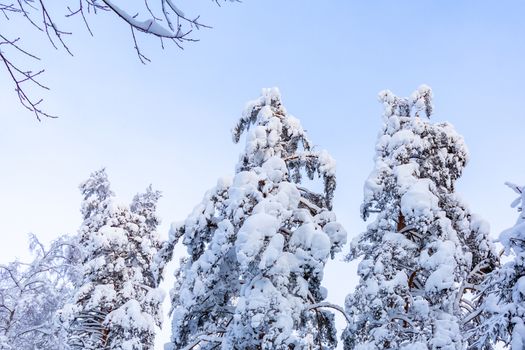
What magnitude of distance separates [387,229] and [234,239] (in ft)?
16.2

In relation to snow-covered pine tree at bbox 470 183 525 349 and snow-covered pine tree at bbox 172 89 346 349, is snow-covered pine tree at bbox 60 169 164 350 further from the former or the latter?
snow-covered pine tree at bbox 470 183 525 349

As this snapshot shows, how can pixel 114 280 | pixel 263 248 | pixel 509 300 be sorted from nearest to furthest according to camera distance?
pixel 509 300 → pixel 263 248 → pixel 114 280

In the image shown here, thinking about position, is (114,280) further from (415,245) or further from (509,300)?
(509,300)

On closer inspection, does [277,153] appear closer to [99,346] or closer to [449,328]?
[449,328]

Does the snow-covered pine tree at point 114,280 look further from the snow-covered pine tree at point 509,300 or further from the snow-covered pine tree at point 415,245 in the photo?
the snow-covered pine tree at point 509,300

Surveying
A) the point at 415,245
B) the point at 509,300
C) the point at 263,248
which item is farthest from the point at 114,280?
the point at 509,300

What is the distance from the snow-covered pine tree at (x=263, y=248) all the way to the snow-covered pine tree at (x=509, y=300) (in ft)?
11.0

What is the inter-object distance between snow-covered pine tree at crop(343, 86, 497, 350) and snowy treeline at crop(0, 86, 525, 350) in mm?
33

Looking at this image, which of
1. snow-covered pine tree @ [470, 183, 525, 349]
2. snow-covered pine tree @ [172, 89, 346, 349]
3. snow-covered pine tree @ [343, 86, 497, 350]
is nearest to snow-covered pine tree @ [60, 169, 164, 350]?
snow-covered pine tree @ [172, 89, 346, 349]

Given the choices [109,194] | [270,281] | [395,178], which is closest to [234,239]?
[270,281]

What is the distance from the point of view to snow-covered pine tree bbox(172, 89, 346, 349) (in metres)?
9.91

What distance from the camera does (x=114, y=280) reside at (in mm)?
17578

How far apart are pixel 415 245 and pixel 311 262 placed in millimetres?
3853

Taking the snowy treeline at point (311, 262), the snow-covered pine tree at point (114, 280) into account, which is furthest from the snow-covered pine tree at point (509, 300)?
the snow-covered pine tree at point (114, 280)
